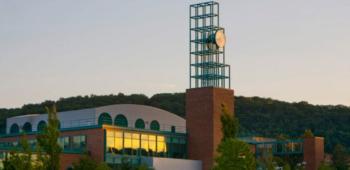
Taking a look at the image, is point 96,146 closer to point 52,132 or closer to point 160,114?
point 160,114

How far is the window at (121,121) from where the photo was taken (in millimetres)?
109312

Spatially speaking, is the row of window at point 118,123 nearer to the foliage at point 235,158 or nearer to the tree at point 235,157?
the tree at point 235,157

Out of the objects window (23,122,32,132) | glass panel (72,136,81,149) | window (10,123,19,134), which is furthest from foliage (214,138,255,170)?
window (10,123,19,134)

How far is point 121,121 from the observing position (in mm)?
109875

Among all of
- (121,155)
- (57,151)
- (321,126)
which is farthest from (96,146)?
(321,126)

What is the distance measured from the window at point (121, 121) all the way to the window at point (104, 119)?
100 centimetres

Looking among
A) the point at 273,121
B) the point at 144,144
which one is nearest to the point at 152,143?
the point at 144,144

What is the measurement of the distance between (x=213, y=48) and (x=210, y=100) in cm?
738

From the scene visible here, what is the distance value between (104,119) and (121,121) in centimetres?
275

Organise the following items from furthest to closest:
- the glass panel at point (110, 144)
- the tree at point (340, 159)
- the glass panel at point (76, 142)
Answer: the tree at point (340, 159), the glass panel at point (76, 142), the glass panel at point (110, 144)

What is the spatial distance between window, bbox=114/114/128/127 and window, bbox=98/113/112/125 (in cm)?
100

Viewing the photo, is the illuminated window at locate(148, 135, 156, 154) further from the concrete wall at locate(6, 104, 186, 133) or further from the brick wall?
the concrete wall at locate(6, 104, 186, 133)

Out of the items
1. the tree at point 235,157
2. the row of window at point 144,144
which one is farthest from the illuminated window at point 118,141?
the tree at point 235,157

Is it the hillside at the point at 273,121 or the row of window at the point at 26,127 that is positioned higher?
the hillside at the point at 273,121
